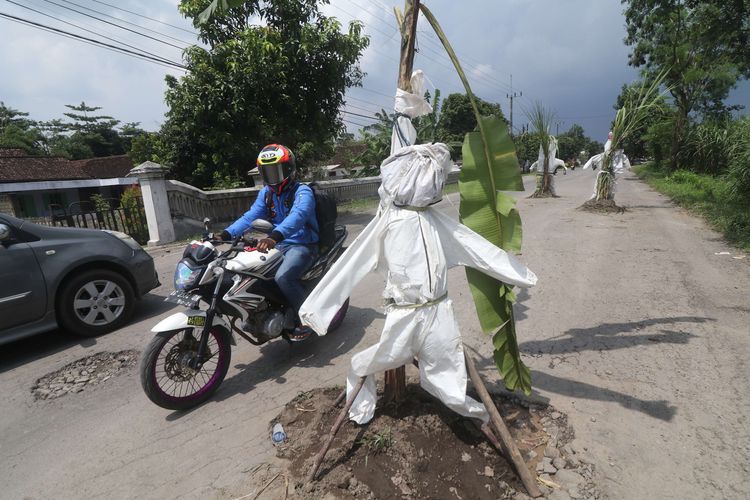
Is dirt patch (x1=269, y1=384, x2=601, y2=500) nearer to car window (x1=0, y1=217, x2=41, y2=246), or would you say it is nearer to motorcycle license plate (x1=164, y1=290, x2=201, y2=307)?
motorcycle license plate (x1=164, y1=290, x2=201, y2=307)

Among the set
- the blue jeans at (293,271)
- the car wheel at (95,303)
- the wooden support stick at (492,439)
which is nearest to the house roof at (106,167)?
the car wheel at (95,303)

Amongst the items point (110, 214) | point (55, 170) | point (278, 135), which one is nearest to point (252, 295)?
point (110, 214)

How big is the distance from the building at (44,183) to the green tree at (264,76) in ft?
45.1

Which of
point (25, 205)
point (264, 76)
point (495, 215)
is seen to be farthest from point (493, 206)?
point (25, 205)

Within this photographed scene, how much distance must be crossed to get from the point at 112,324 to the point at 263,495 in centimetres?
350

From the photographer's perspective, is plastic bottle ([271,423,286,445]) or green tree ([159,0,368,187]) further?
green tree ([159,0,368,187])

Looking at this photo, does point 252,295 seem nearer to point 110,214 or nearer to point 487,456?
point 487,456

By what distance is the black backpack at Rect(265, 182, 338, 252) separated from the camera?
12.3 feet

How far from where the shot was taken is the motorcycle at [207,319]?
2824 mm

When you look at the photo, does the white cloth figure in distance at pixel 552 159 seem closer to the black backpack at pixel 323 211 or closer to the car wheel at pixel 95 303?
the black backpack at pixel 323 211

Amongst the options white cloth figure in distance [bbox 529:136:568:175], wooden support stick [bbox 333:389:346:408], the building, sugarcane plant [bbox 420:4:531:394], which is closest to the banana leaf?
sugarcane plant [bbox 420:4:531:394]

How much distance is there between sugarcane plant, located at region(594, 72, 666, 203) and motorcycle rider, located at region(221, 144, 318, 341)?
10447mm

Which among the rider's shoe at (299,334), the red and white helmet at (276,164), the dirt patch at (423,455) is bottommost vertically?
the dirt patch at (423,455)

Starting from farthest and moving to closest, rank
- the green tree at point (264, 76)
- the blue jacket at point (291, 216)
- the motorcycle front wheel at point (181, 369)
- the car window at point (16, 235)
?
the green tree at point (264, 76) < the car window at point (16, 235) < the blue jacket at point (291, 216) < the motorcycle front wheel at point (181, 369)
